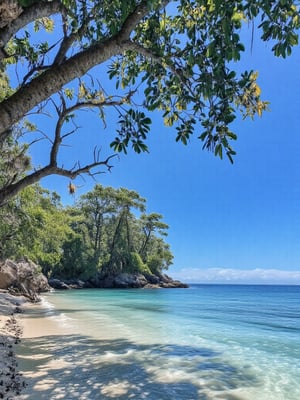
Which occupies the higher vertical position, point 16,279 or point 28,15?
point 28,15

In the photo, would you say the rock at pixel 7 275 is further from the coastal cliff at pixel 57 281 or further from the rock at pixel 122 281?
the rock at pixel 122 281

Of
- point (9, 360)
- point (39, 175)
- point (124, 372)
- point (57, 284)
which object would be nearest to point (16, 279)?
point (9, 360)

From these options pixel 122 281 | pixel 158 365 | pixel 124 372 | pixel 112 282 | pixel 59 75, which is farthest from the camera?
pixel 112 282

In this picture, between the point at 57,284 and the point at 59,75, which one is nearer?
the point at 59,75

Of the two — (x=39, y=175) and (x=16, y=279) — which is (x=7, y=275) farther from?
(x=39, y=175)

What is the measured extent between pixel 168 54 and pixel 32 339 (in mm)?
8724

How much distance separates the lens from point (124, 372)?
6.75m

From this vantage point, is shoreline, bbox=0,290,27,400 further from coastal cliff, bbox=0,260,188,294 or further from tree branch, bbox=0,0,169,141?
coastal cliff, bbox=0,260,188,294

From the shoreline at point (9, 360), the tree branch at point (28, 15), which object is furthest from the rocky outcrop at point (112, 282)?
the tree branch at point (28, 15)

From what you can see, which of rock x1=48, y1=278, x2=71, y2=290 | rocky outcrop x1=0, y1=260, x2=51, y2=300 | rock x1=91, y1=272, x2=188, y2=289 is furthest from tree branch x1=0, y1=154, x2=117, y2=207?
rock x1=91, y1=272, x2=188, y2=289

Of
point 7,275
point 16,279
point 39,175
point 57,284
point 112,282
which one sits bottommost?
point 57,284

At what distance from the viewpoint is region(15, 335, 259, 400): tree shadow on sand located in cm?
553

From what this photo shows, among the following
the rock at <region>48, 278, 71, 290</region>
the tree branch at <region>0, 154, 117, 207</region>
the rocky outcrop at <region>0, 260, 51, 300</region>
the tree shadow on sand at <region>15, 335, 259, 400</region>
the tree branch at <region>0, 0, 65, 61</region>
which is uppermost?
the tree branch at <region>0, 0, 65, 61</region>

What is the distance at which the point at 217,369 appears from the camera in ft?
24.6
